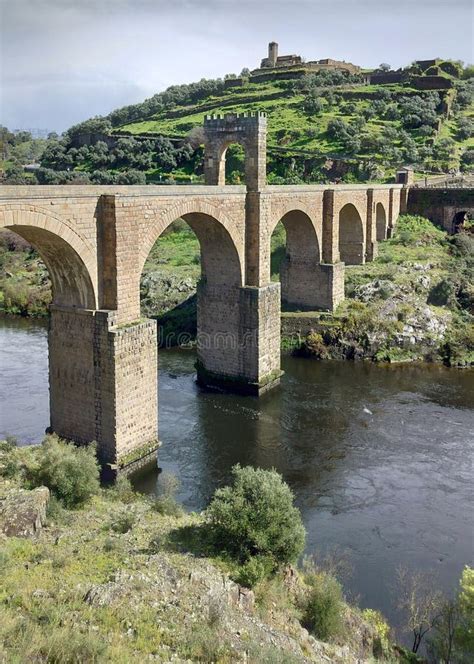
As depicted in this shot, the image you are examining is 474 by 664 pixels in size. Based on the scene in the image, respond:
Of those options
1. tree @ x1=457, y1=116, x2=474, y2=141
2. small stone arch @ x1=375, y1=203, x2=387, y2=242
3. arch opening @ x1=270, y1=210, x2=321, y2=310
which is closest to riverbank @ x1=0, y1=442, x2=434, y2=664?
arch opening @ x1=270, y1=210, x2=321, y2=310

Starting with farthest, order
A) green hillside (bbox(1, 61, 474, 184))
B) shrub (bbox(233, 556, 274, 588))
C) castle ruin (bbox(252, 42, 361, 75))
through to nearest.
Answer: castle ruin (bbox(252, 42, 361, 75)) < green hillside (bbox(1, 61, 474, 184)) < shrub (bbox(233, 556, 274, 588))

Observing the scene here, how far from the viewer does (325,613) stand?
11.5 meters

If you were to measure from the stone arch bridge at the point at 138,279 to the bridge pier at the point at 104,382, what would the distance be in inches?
1.3

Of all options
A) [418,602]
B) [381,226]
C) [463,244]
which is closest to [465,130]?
[381,226]

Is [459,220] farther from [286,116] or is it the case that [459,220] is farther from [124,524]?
[124,524]

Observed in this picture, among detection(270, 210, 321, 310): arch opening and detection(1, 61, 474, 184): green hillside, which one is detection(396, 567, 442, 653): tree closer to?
detection(270, 210, 321, 310): arch opening

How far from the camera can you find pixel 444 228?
4391 cm

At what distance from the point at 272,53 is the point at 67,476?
82.2m

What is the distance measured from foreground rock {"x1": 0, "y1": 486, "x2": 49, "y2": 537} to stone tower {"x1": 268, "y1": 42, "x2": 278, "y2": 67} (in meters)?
81.2

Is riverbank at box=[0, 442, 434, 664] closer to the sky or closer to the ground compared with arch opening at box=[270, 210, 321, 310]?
closer to the ground

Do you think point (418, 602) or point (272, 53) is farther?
point (272, 53)

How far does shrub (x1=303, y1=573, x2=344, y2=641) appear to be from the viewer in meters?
11.4

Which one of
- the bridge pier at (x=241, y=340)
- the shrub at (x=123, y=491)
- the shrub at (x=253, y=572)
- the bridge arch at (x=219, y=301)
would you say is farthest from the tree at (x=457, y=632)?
the bridge arch at (x=219, y=301)

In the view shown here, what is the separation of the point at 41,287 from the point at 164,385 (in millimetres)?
16973
